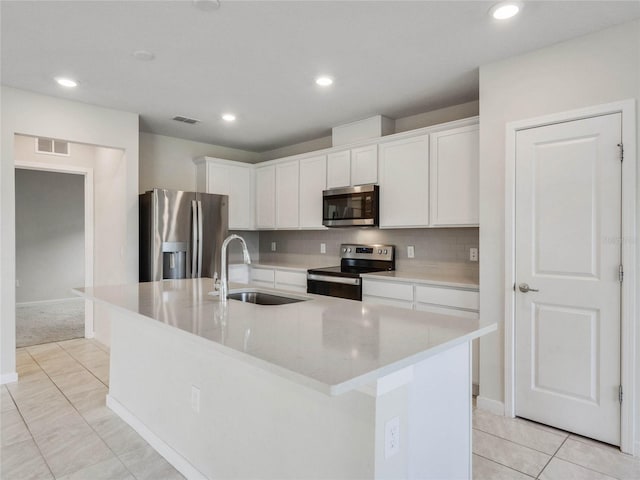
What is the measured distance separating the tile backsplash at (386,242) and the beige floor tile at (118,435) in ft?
9.28

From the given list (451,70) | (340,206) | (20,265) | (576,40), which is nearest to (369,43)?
(451,70)

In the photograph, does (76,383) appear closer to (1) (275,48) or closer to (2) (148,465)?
(2) (148,465)

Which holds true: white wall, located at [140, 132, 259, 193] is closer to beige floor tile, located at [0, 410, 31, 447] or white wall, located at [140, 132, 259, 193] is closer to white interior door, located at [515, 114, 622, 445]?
beige floor tile, located at [0, 410, 31, 447]

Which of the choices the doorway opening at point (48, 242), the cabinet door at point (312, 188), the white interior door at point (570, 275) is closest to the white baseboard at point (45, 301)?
the doorway opening at point (48, 242)

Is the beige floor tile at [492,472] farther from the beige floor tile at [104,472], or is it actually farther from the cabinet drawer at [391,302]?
the beige floor tile at [104,472]

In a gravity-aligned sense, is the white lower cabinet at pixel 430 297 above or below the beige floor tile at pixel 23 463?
above

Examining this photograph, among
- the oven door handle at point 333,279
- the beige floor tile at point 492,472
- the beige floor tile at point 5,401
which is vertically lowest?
the beige floor tile at point 492,472

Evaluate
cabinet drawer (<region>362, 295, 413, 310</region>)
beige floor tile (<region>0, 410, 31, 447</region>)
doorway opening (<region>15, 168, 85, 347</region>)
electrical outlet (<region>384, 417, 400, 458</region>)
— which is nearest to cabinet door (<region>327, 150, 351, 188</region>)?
cabinet drawer (<region>362, 295, 413, 310</region>)

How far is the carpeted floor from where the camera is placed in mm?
4867

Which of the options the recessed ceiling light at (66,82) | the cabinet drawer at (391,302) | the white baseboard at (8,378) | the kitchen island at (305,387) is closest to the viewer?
the kitchen island at (305,387)

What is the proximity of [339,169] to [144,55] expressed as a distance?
2270 millimetres

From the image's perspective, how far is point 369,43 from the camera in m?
2.60

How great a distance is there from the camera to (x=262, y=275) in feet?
16.9

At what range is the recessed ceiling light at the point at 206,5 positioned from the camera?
212cm
